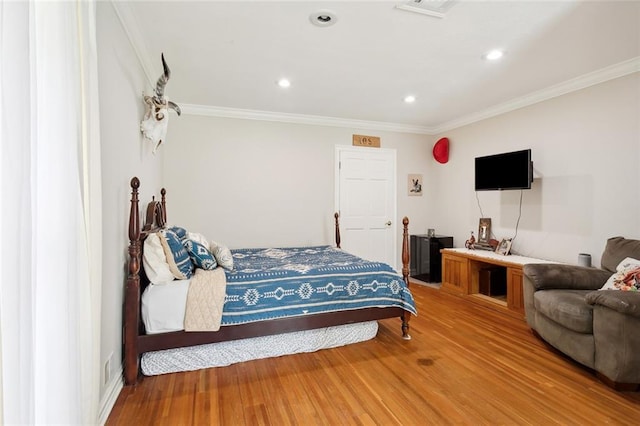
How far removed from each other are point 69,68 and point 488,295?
15.3ft

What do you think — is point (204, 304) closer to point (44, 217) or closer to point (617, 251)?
point (44, 217)

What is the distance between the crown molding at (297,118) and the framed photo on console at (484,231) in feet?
6.23

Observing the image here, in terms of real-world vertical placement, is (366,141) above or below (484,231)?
above

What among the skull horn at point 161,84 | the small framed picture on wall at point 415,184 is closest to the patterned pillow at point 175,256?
the skull horn at point 161,84

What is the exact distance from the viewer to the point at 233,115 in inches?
172

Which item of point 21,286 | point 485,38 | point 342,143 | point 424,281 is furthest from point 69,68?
point 424,281

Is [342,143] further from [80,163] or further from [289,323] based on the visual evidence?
[80,163]

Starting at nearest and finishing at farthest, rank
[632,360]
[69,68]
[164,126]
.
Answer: [69,68] < [632,360] < [164,126]

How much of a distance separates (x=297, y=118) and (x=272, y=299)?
118 inches

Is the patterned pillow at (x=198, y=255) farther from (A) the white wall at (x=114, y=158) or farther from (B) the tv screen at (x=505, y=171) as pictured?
(B) the tv screen at (x=505, y=171)

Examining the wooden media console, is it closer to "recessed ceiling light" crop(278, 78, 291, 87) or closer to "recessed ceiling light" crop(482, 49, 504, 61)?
"recessed ceiling light" crop(482, 49, 504, 61)

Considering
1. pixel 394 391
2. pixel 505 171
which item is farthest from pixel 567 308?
pixel 505 171

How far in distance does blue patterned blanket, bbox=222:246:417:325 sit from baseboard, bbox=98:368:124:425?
75 cm

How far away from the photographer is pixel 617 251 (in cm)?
279
